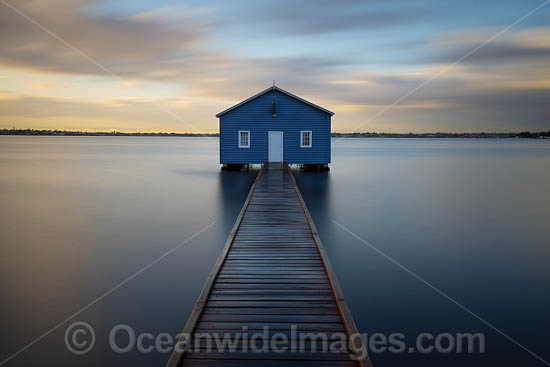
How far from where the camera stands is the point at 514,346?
5891mm

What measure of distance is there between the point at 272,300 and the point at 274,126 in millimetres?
21298

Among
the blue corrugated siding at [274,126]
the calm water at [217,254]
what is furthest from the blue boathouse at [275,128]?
the calm water at [217,254]

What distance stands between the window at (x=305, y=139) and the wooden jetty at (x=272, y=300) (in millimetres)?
17937

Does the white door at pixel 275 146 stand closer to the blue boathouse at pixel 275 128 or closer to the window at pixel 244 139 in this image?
the blue boathouse at pixel 275 128

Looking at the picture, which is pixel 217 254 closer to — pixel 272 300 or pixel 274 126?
pixel 272 300

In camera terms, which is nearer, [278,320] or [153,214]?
[278,320]

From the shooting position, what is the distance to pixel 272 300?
5.50 metres

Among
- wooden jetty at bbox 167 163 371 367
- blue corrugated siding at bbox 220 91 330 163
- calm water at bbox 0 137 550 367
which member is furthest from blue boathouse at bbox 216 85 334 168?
wooden jetty at bbox 167 163 371 367

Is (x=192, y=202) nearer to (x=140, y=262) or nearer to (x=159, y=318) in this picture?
(x=140, y=262)

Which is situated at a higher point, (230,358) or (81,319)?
(230,358)

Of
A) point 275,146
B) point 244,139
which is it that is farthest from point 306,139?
point 244,139

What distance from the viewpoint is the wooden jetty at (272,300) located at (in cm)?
427

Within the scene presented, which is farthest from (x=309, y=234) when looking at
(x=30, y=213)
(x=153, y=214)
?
(x=30, y=213)

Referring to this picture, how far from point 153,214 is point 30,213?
15.9 ft
